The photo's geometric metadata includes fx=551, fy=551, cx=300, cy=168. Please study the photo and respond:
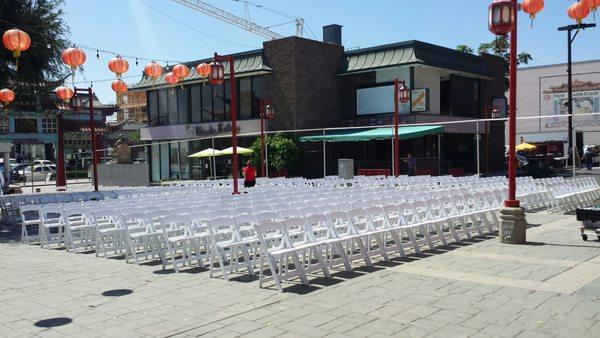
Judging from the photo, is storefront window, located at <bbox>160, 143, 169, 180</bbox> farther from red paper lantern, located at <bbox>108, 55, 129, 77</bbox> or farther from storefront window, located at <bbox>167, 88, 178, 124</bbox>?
red paper lantern, located at <bbox>108, 55, 129, 77</bbox>

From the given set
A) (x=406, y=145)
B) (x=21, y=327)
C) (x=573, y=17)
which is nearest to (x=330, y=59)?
(x=406, y=145)

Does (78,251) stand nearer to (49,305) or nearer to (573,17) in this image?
(49,305)

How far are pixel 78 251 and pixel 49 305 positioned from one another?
165 inches

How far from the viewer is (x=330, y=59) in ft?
111

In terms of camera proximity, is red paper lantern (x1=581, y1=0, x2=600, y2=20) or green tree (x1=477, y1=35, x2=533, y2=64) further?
green tree (x1=477, y1=35, x2=533, y2=64)

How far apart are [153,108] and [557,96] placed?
43.4 metres

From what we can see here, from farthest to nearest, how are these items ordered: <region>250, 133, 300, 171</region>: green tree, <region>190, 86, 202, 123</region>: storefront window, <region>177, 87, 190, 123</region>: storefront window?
<region>177, 87, 190, 123</region>: storefront window
<region>190, 86, 202, 123</region>: storefront window
<region>250, 133, 300, 171</region>: green tree

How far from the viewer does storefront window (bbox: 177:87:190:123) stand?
37469 mm

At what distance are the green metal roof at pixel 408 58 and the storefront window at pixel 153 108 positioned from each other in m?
14.1

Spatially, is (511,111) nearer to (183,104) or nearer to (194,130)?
(194,130)

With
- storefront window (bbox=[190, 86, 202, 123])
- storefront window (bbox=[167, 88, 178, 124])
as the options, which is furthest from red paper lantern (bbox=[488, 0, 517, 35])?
storefront window (bbox=[167, 88, 178, 124])

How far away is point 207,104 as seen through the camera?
36281 millimetres

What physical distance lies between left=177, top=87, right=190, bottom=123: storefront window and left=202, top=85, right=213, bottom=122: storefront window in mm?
1544

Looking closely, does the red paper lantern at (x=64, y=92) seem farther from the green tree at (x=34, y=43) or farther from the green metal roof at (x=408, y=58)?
the green metal roof at (x=408, y=58)
